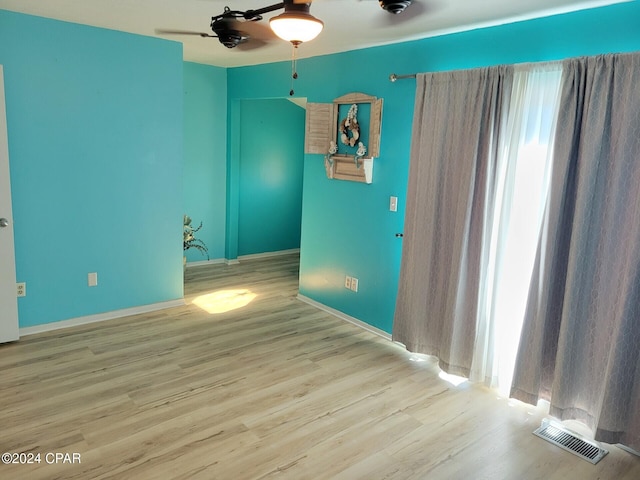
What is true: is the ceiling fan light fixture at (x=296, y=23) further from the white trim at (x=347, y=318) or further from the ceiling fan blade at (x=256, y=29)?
the white trim at (x=347, y=318)

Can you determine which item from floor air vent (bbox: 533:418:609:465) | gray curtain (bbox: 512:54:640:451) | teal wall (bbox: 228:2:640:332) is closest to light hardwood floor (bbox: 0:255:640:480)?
floor air vent (bbox: 533:418:609:465)

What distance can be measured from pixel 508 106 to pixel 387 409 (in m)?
2.02

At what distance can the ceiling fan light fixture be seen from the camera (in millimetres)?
1905

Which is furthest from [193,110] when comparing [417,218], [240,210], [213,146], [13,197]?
[417,218]

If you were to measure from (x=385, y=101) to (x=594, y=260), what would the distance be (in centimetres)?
199

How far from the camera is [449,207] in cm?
323

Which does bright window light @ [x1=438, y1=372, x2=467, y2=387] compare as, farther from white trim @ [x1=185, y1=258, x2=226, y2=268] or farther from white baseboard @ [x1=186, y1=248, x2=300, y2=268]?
white trim @ [x1=185, y1=258, x2=226, y2=268]

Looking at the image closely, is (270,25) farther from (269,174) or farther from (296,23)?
(269,174)

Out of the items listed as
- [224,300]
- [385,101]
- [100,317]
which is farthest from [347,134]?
[100,317]

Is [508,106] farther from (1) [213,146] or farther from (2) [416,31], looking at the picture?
Result: (1) [213,146]

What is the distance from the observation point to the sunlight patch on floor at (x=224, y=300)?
451 cm

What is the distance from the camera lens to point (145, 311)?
429 centimetres

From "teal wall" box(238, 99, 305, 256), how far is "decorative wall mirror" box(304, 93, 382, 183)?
201 centimetres

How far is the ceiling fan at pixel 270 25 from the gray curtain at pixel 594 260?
1.13m
